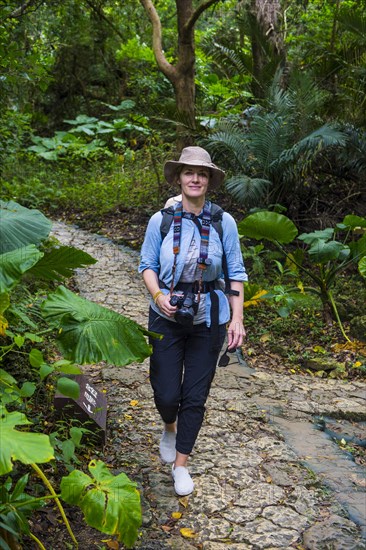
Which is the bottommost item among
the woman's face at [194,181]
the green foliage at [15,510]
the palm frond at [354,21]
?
the green foliage at [15,510]

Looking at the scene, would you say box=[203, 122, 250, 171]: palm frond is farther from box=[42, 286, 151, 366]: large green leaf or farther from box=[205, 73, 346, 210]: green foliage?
box=[42, 286, 151, 366]: large green leaf

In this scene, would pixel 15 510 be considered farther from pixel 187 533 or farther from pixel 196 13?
pixel 196 13

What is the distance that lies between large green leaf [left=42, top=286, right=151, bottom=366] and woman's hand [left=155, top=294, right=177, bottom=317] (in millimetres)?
463

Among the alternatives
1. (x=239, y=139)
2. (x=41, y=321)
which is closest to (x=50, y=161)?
(x=239, y=139)

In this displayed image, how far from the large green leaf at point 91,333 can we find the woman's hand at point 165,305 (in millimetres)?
463

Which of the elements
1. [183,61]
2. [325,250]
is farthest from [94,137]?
[325,250]

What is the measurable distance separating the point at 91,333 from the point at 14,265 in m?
0.48

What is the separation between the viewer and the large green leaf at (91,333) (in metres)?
2.57

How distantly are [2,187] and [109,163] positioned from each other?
3096 mm

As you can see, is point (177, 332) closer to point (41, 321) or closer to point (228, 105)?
point (41, 321)

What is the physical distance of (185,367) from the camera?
3.38 m

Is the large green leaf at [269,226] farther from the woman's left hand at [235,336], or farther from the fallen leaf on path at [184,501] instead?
the fallen leaf on path at [184,501]

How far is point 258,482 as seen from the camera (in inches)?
147

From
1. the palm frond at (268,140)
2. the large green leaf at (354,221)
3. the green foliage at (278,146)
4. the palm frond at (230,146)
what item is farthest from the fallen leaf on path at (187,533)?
the palm frond at (230,146)
